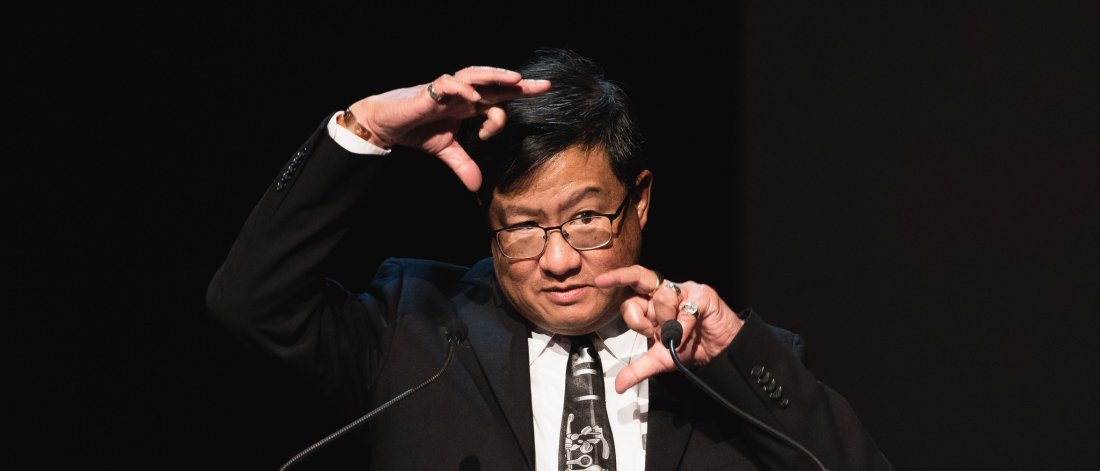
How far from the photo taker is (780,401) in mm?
1942

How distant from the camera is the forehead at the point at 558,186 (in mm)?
2029

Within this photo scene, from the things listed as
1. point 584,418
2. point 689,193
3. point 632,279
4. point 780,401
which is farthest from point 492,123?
point 689,193

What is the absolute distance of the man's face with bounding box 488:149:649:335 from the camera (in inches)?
80.0

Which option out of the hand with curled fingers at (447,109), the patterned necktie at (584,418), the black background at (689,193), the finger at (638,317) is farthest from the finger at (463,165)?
the black background at (689,193)

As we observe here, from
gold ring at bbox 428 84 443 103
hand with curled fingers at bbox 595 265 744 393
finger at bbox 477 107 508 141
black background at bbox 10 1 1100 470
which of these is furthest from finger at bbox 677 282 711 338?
black background at bbox 10 1 1100 470

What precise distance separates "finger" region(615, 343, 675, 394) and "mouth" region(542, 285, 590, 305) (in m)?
0.21

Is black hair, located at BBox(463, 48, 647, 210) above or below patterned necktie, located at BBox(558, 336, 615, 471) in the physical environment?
above

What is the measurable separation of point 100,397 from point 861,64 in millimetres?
2032

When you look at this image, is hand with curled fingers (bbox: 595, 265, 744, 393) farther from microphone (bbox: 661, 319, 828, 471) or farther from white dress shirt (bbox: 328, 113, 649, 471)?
white dress shirt (bbox: 328, 113, 649, 471)

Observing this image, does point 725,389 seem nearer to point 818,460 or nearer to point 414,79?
point 818,460

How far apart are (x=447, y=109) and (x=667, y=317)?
504 millimetres

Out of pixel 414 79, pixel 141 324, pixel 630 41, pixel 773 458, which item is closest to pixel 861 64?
pixel 630 41

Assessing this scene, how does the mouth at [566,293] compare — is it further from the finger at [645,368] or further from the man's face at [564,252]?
the finger at [645,368]

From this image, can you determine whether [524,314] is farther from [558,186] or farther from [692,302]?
[692,302]
